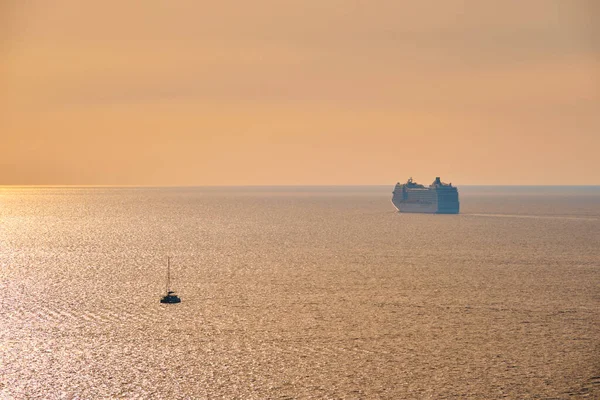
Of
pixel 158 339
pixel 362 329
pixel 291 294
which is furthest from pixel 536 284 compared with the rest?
pixel 158 339

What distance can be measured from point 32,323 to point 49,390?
16521mm

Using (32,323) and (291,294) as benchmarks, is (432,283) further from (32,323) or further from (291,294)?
(32,323)

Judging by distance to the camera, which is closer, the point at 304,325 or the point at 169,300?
the point at 304,325

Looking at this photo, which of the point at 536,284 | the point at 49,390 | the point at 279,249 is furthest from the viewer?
the point at 279,249

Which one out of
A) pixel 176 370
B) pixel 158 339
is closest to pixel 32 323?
pixel 158 339

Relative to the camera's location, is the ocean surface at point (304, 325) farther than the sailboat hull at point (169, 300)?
No

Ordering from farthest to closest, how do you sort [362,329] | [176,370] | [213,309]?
[213,309] → [362,329] → [176,370]

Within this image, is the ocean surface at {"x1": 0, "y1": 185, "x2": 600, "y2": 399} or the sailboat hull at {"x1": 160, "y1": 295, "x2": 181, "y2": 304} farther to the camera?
the sailboat hull at {"x1": 160, "y1": 295, "x2": 181, "y2": 304}

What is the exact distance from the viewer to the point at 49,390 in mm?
33031

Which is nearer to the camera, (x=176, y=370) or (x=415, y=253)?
(x=176, y=370)

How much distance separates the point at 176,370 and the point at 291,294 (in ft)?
82.3

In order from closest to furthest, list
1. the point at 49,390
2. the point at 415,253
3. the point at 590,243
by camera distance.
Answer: the point at 49,390 < the point at 415,253 < the point at 590,243

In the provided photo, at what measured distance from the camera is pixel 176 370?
36719 mm

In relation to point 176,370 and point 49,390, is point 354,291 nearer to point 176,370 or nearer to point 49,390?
point 176,370
